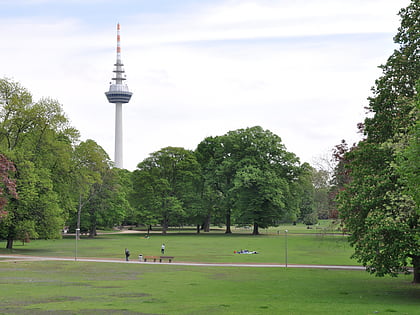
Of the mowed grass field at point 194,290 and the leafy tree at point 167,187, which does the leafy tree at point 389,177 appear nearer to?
the mowed grass field at point 194,290

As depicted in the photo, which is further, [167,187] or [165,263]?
[167,187]

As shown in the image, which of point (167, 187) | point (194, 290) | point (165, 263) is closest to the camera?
point (194, 290)

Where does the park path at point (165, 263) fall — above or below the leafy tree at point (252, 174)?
below

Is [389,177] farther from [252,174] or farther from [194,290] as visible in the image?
[252,174]

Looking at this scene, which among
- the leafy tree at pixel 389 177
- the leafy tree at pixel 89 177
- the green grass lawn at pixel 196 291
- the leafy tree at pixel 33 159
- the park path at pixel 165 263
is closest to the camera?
the green grass lawn at pixel 196 291

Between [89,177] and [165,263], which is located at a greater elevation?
[89,177]

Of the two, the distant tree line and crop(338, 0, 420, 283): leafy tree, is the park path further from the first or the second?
crop(338, 0, 420, 283): leafy tree

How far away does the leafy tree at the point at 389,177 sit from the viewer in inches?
1022

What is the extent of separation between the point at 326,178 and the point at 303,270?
43.2 metres

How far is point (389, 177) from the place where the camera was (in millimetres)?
27969

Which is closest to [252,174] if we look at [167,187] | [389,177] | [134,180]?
[167,187]

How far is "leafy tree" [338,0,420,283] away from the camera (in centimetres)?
2597

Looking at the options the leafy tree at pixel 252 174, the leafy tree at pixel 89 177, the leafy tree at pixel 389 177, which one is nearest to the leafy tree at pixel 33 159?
the leafy tree at pixel 89 177

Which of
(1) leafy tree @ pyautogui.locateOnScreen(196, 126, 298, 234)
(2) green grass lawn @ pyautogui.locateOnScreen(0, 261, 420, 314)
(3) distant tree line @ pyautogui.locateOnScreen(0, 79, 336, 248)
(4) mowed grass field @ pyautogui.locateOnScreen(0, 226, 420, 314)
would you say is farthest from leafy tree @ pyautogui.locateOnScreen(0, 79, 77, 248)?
(1) leafy tree @ pyautogui.locateOnScreen(196, 126, 298, 234)
